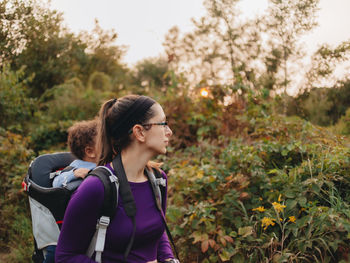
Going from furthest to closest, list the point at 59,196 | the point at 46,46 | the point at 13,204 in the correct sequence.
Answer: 1. the point at 46,46
2. the point at 13,204
3. the point at 59,196

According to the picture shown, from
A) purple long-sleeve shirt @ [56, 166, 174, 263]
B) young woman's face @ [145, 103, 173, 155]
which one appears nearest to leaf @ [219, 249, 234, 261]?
purple long-sleeve shirt @ [56, 166, 174, 263]

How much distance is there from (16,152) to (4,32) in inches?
90.6

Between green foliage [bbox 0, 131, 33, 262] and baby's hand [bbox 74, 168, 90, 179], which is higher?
baby's hand [bbox 74, 168, 90, 179]

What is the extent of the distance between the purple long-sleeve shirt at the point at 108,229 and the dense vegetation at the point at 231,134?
1.32 meters

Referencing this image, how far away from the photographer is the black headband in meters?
1.88

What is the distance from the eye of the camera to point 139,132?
6.21 ft

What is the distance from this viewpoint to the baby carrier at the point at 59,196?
1633 millimetres

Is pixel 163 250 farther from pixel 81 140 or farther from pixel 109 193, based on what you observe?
pixel 81 140

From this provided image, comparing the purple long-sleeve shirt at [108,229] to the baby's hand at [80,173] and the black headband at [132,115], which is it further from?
the baby's hand at [80,173]

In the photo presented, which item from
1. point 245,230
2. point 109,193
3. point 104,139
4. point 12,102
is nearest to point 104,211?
point 109,193

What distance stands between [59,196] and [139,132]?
0.83 m

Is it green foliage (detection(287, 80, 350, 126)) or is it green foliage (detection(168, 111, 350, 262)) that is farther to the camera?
green foliage (detection(287, 80, 350, 126))

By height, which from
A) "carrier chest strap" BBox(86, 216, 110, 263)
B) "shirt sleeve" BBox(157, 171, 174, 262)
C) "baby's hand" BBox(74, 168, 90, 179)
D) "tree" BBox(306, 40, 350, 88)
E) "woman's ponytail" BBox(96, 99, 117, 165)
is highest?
"tree" BBox(306, 40, 350, 88)

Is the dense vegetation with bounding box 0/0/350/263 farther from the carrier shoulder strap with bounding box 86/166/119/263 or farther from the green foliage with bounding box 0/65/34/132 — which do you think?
the carrier shoulder strap with bounding box 86/166/119/263
